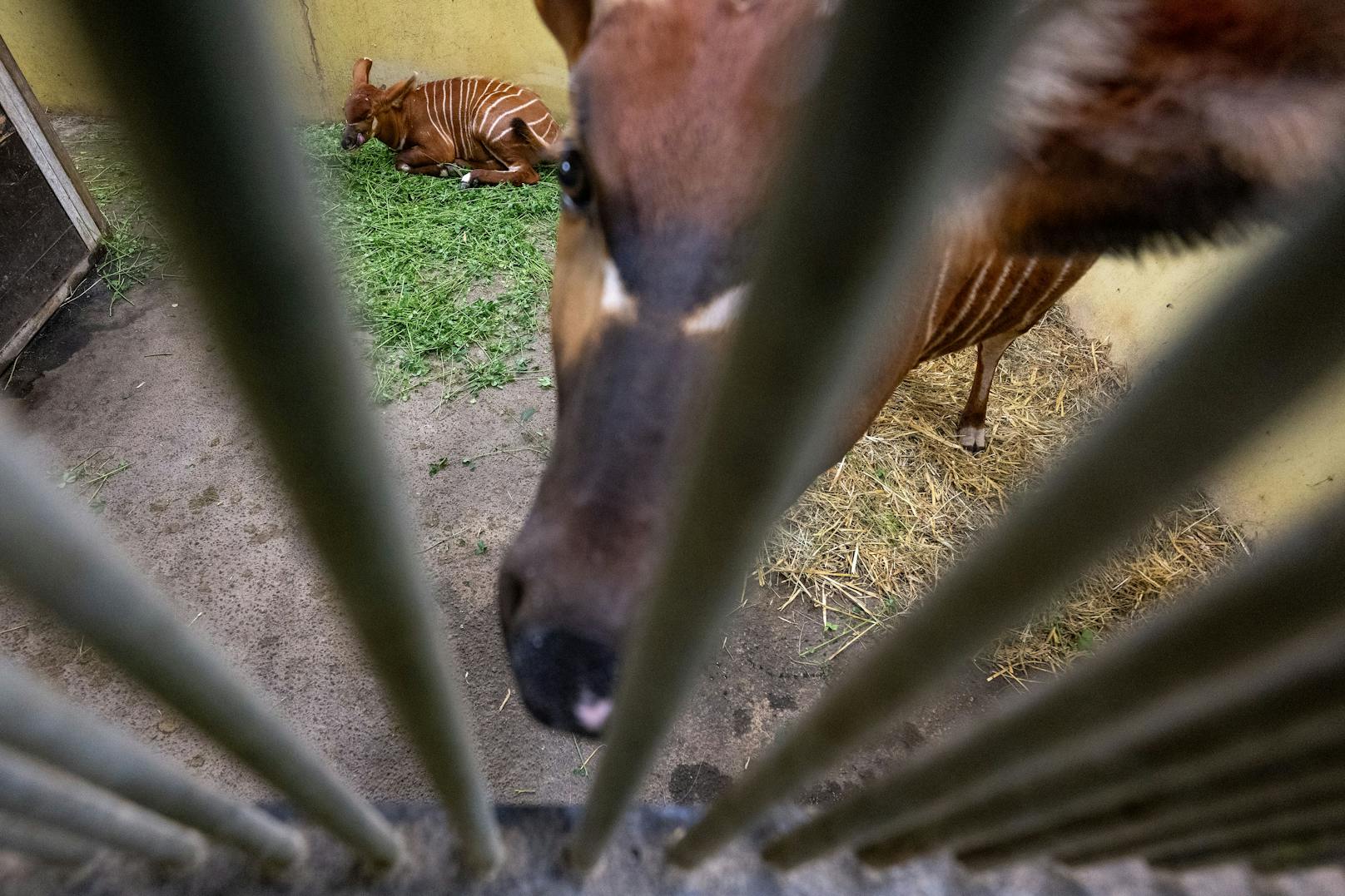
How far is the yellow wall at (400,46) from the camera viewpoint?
505 centimetres

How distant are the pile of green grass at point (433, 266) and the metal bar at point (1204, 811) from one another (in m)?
2.94

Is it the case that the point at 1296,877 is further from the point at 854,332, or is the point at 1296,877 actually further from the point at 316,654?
the point at 316,654

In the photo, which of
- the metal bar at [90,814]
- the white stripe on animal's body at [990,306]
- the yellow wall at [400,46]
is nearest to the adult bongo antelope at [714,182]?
the metal bar at [90,814]

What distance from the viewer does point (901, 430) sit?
3188mm

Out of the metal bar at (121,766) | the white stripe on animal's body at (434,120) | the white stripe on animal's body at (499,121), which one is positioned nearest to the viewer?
the metal bar at (121,766)

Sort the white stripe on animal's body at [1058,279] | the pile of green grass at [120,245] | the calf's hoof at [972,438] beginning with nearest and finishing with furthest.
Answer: the white stripe on animal's body at [1058,279], the calf's hoof at [972,438], the pile of green grass at [120,245]

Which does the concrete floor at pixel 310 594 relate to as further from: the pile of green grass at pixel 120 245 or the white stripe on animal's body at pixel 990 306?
the white stripe on animal's body at pixel 990 306

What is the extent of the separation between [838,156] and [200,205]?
7.4 inches

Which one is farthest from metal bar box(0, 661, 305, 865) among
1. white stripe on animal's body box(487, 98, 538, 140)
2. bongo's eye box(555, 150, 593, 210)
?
white stripe on animal's body box(487, 98, 538, 140)

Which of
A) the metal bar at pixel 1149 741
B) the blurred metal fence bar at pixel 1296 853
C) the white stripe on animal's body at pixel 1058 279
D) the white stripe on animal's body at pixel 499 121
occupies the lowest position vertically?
the white stripe on animal's body at pixel 1058 279

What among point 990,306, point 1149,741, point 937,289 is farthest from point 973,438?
point 1149,741

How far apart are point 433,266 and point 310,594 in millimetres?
2042

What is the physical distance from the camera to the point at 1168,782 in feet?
1.79

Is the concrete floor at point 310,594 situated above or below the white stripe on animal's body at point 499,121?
below
